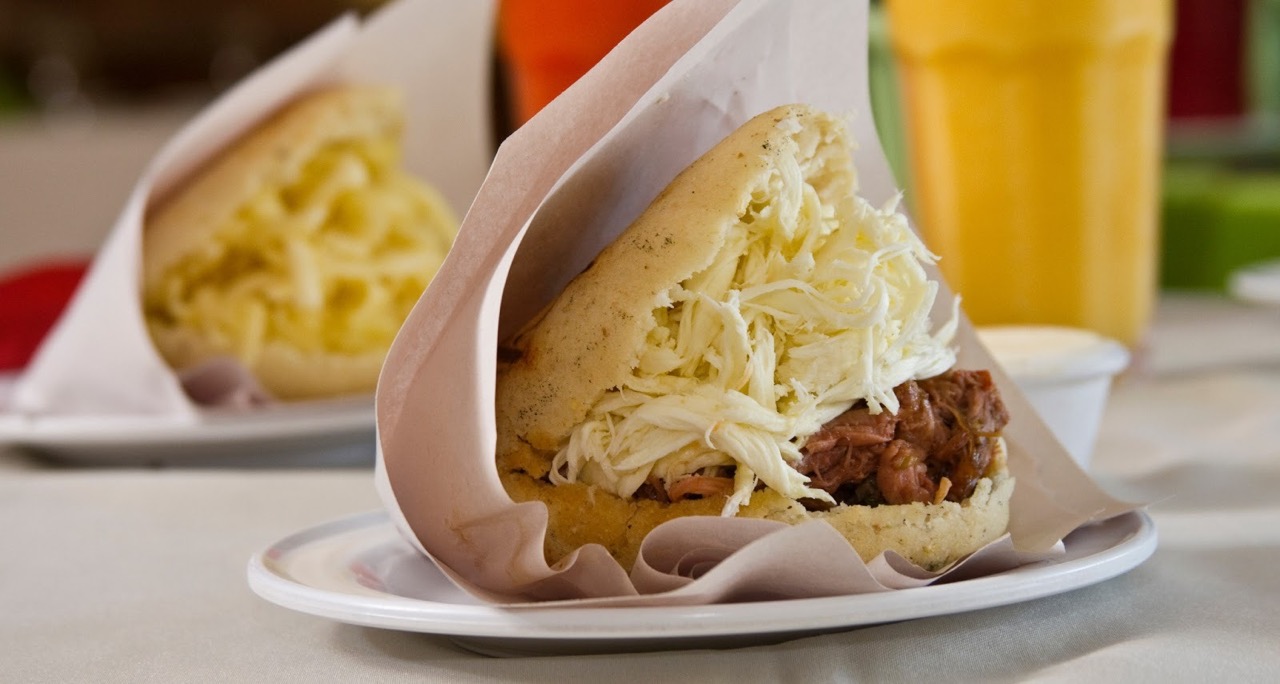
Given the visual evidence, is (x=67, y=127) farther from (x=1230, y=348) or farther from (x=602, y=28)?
(x=1230, y=348)

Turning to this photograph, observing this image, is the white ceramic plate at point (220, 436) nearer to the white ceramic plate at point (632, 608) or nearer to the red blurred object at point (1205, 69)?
the white ceramic plate at point (632, 608)

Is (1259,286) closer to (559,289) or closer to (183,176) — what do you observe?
(559,289)

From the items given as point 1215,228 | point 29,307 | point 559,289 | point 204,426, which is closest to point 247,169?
Result: point 204,426

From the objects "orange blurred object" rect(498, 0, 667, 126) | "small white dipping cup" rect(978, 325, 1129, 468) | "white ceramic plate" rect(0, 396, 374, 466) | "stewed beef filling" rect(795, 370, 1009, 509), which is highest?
"orange blurred object" rect(498, 0, 667, 126)

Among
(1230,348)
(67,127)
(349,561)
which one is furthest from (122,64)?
(349,561)

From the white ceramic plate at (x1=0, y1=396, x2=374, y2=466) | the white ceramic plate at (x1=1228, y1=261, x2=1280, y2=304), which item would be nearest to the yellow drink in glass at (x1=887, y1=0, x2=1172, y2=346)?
the white ceramic plate at (x1=1228, y1=261, x2=1280, y2=304)

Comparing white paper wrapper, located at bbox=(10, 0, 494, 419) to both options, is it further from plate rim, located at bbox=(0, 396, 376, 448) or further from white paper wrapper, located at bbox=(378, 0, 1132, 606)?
white paper wrapper, located at bbox=(378, 0, 1132, 606)
